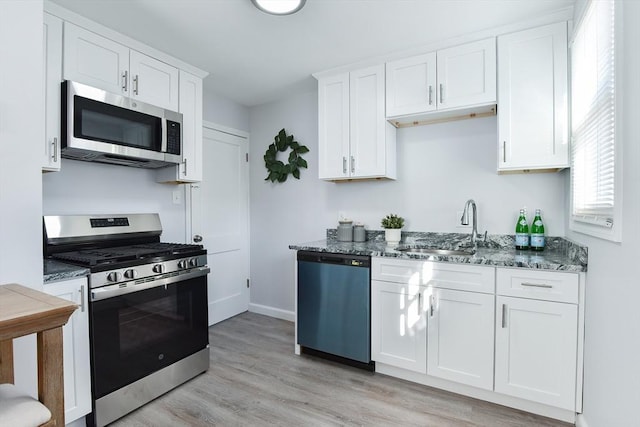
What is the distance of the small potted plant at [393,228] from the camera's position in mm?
2834

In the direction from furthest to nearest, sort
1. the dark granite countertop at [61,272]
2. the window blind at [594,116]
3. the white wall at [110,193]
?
the white wall at [110,193] → the dark granite countertop at [61,272] → the window blind at [594,116]

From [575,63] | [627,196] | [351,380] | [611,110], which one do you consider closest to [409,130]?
[575,63]

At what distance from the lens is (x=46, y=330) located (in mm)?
971

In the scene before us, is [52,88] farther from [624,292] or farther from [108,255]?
[624,292]

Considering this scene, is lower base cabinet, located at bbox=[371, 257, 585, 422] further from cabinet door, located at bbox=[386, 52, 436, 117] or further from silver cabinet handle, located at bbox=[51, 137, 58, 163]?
silver cabinet handle, located at bbox=[51, 137, 58, 163]

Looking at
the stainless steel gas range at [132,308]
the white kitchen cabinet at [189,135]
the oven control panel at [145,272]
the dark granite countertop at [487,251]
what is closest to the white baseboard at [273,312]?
the dark granite countertop at [487,251]

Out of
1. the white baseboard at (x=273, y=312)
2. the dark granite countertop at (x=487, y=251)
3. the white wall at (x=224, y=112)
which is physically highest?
the white wall at (x=224, y=112)

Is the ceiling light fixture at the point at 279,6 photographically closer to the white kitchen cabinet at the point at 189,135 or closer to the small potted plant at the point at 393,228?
the white kitchen cabinet at the point at 189,135

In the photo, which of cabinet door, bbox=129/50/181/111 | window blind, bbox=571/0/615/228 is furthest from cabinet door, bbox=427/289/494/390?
cabinet door, bbox=129/50/181/111

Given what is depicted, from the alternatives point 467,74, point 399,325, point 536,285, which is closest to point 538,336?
point 536,285

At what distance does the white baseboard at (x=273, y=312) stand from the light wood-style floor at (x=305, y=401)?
91 cm

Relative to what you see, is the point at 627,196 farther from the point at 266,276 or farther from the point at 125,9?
the point at 266,276

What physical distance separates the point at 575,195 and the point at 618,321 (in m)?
0.93

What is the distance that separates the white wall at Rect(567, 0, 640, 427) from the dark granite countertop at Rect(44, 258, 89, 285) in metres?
2.48
